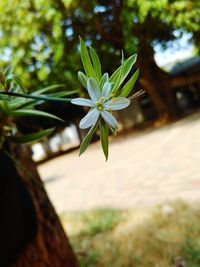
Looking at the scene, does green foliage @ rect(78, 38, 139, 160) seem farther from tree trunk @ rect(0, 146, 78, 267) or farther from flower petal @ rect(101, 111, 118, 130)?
tree trunk @ rect(0, 146, 78, 267)

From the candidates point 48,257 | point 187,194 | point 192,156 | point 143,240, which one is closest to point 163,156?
point 192,156

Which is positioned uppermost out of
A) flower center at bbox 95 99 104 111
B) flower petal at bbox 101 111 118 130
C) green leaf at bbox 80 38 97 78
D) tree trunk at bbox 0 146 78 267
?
green leaf at bbox 80 38 97 78

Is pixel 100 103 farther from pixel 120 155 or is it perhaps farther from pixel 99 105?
pixel 120 155

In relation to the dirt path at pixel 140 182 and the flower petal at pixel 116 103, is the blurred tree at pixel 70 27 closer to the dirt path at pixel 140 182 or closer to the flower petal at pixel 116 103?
the dirt path at pixel 140 182

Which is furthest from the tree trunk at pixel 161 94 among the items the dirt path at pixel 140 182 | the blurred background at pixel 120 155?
the dirt path at pixel 140 182

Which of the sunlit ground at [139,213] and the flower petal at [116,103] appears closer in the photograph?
the flower petal at [116,103]

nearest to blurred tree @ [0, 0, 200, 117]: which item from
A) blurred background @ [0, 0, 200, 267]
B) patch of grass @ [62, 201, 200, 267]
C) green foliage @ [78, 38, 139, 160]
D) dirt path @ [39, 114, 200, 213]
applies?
blurred background @ [0, 0, 200, 267]

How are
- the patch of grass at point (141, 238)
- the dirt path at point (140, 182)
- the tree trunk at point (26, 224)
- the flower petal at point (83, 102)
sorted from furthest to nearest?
1. the dirt path at point (140, 182)
2. the patch of grass at point (141, 238)
3. the tree trunk at point (26, 224)
4. the flower petal at point (83, 102)
